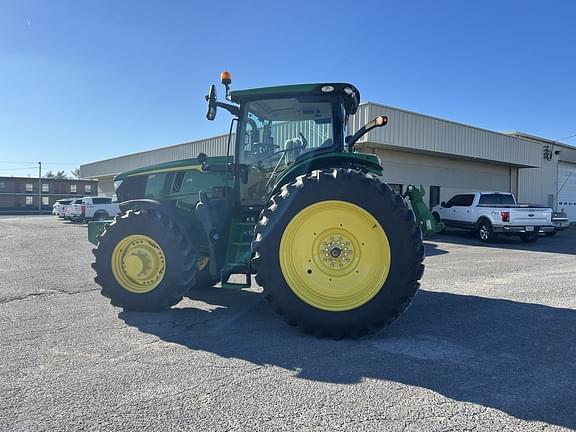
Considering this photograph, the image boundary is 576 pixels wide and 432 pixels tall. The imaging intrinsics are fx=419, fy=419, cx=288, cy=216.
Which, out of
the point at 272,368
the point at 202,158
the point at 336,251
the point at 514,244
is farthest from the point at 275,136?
the point at 514,244

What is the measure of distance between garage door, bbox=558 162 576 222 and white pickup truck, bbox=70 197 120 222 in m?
28.8

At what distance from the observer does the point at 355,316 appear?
13.6 feet

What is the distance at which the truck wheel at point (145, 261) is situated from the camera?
198 inches

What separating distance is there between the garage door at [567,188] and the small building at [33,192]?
50612 mm

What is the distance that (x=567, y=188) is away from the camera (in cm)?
2777

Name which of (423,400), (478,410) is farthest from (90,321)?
(478,410)

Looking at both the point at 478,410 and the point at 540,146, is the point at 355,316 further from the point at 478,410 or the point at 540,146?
the point at 540,146

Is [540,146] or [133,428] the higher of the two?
[540,146]

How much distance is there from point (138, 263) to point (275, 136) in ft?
7.66

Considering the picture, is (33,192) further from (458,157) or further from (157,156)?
(458,157)

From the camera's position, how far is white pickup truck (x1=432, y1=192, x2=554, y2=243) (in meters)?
15.2

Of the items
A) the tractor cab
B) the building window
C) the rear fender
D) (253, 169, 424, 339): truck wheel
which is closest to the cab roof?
the tractor cab

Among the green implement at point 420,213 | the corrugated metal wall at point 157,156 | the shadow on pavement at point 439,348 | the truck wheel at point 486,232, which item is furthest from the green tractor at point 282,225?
the truck wheel at point 486,232

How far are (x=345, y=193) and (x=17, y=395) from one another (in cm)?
321
